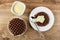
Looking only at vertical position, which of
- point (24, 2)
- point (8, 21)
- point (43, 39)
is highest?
point (24, 2)

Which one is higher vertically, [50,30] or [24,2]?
[24,2]

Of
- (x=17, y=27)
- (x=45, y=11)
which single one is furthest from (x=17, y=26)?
(x=45, y=11)

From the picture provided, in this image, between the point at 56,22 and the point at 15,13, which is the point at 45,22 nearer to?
the point at 56,22

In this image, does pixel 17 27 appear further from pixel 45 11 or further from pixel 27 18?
pixel 45 11

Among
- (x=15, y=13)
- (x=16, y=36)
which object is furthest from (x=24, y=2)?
(x=16, y=36)

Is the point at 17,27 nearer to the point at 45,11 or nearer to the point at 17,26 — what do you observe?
the point at 17,26
